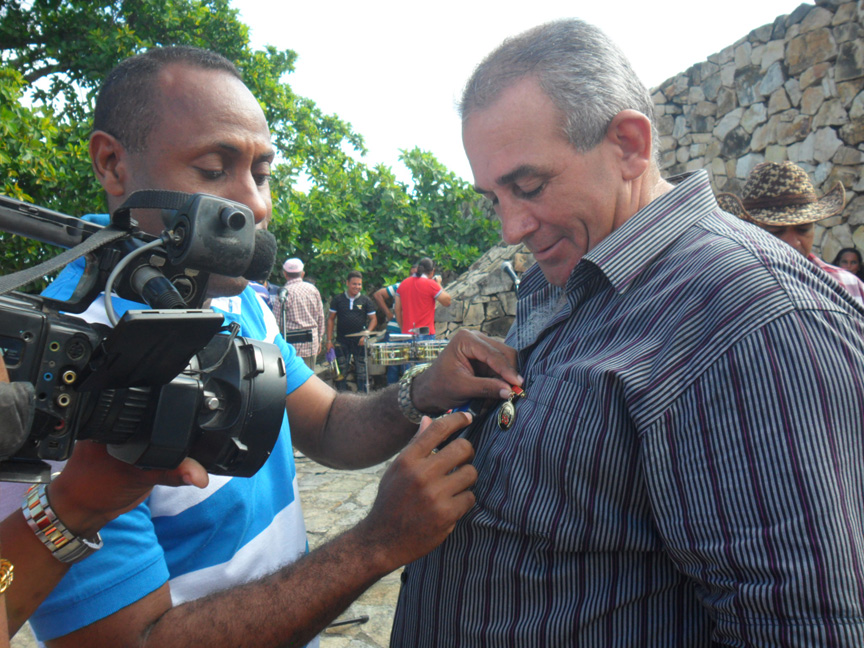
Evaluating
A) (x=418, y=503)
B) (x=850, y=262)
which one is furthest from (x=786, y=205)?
(x=850, y=262)

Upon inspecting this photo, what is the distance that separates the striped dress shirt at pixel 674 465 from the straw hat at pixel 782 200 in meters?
2.57

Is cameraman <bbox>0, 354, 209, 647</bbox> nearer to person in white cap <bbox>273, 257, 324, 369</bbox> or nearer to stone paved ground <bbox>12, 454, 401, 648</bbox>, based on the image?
stone paved ground <bbox>12, 454, 401, 648</bbox>

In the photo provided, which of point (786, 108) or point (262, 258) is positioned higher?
point (262, 258)

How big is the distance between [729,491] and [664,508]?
0.13 m

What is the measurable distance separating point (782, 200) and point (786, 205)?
0.13 feet

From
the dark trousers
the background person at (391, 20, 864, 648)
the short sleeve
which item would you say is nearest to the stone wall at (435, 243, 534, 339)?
the dark trousers

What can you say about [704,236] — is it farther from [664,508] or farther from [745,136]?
[745,136]

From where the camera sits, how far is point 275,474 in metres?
1.78

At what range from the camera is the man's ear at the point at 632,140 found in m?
1.51

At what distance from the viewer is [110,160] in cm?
176

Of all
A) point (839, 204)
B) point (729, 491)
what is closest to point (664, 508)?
point (729, 491)

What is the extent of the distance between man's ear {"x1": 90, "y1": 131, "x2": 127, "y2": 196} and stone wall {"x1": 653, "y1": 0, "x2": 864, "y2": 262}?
8.38m

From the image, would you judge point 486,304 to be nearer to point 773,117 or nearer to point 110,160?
point 773,117

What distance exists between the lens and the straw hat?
3666mm
